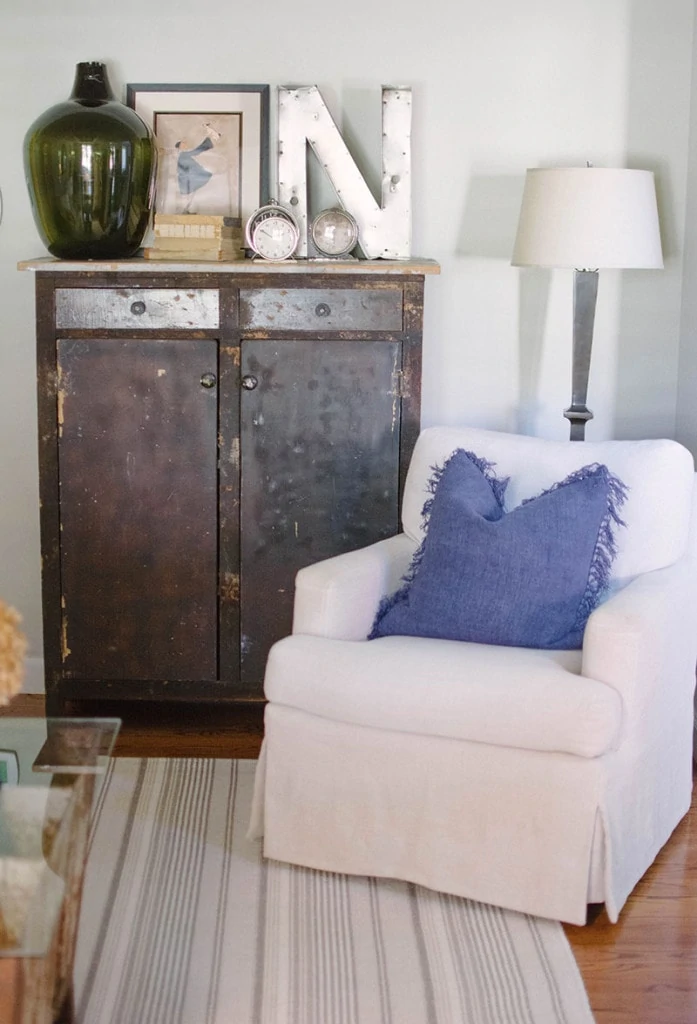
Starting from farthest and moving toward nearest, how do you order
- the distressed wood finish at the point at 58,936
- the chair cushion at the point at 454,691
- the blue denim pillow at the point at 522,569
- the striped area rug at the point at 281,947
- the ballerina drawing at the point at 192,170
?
the ballerina drawing at the point at 192,170 → the blue denim pillow at the point at 522,569 → the chair cushion at the point at 454,691 → the striped area rug at the point at 281,947 → the distressed wood finish at the point at 58,936

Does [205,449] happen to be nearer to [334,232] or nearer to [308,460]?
[308,460]

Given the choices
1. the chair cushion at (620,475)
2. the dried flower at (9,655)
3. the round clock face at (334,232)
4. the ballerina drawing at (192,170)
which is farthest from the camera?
the ballerina drawing at (192,170)

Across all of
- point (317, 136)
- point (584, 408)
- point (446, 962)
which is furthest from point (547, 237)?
point (446, 962)

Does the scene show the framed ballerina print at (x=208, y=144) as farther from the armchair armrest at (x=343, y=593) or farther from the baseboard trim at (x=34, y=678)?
the baseboard trim at (x=34, y=678)

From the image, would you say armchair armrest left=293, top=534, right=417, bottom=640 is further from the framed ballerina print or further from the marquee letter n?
the framed ballerina print

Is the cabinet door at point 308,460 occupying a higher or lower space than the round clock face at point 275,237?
lower

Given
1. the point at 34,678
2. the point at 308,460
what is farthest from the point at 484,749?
the point at 34,678

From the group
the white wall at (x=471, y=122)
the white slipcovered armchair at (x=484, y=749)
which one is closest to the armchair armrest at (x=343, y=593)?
the white slipcovered armchair at (x=484, y=749)

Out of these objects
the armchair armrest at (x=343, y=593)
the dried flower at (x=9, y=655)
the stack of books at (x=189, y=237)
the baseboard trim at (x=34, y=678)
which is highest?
the stack of books at (x=189, y=237)

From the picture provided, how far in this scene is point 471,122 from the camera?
11.6ft

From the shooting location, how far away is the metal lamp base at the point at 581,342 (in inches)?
131

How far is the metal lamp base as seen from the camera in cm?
332

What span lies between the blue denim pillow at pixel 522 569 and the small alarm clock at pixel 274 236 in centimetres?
95

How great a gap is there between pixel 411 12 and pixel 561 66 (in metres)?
0.43
